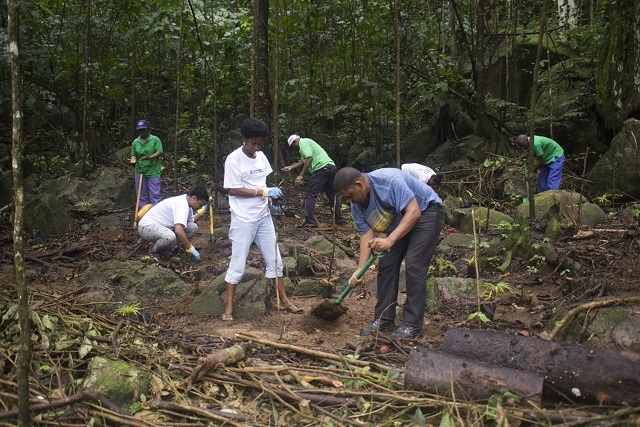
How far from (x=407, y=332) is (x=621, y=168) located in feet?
24.0

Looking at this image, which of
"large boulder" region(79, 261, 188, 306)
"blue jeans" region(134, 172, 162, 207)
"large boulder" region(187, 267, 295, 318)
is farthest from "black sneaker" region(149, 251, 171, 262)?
"blue jeans" region(134, 172, 162, 207)

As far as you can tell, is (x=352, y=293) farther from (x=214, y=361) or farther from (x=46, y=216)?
(x=46, y=216)

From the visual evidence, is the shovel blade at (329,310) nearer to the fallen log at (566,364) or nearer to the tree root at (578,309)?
the fallen log at (566,364)

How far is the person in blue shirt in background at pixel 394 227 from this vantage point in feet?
15.0

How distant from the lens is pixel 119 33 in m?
14.0

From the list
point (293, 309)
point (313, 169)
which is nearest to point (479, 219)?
point (313, 169)

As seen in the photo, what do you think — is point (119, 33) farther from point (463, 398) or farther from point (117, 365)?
point (463, 398)

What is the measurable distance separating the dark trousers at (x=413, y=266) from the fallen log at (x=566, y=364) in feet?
2.88

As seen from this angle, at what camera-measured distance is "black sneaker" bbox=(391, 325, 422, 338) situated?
193 inches

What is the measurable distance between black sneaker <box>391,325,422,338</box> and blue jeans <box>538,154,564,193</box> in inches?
266

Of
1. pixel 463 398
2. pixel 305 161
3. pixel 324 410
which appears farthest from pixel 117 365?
pixel 305 161

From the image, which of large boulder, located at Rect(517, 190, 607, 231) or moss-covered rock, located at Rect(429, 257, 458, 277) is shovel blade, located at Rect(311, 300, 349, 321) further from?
large boulder, located at Rect(517, 190, 607, 231)

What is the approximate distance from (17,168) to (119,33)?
40.0 ft

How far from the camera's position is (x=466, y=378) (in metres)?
3.59
